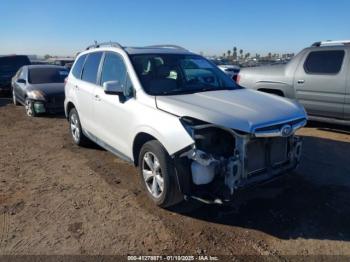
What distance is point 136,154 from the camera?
462 centimetres

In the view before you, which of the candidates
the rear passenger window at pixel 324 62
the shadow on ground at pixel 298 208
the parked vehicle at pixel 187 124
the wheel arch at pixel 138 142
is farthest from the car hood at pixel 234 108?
the rear passenger window at pixel 324 62

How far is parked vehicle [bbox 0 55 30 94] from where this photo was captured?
1591cm

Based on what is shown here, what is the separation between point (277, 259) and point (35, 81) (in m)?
10.1

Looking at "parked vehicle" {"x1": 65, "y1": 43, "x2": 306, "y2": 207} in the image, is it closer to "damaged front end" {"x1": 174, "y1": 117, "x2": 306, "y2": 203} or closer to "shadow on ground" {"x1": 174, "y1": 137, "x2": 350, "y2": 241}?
"damaged front end" {"x1": 174, "y1": 117, "x2": 306, "y2": 203}

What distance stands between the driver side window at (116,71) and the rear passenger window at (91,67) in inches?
12.3

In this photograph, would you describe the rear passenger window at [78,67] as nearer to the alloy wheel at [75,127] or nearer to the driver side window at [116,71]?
the alloy wheel at [75,127]

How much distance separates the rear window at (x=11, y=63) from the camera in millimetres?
16375

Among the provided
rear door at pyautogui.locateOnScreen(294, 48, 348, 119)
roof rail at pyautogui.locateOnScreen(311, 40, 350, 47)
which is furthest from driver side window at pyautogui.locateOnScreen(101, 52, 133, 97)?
roof rail at pyautogui.locateOnScreen(311, 40, 350, 47)

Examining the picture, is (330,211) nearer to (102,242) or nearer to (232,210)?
(232,210)

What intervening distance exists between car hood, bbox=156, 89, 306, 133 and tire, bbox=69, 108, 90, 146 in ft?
9.64

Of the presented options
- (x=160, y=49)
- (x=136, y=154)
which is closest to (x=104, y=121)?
(x=136, y=154)

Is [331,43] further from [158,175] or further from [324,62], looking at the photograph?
[158,175]

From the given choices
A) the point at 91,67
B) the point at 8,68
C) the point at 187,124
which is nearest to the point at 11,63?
the point at 8,68

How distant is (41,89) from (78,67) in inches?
176
